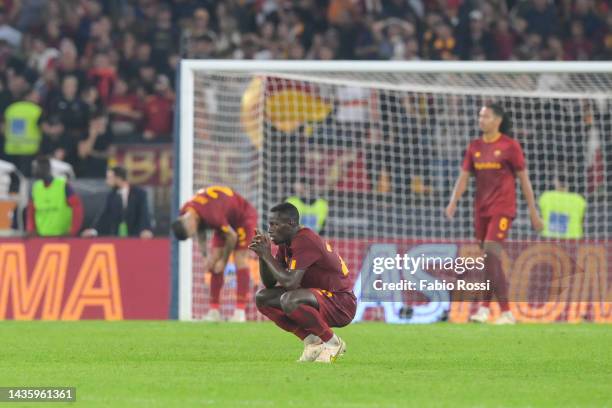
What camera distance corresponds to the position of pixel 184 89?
1697 centimetres

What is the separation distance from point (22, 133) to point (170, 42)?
2.99 m

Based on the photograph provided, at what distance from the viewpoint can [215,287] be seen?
52.4ft

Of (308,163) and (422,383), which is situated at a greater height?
(308,163)

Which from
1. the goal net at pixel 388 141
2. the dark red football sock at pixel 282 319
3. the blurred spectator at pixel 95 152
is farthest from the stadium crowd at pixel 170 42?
the dark red football sock at pixel 282 319

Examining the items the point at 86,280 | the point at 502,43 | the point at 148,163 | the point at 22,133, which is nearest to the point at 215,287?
the point at 86,280

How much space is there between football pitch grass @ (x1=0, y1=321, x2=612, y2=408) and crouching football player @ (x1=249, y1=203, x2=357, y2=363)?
22 cm

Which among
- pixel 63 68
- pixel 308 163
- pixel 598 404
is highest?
pixel 63 68

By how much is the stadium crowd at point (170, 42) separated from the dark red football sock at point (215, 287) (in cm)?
516


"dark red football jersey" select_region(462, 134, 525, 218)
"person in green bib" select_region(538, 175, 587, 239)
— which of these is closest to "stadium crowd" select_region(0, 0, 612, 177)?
"person in green bib" select_region(538, 175, 587, 239)

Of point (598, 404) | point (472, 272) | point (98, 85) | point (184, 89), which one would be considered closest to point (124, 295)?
point (184, 89)

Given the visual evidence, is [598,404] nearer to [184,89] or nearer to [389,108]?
[184,89]

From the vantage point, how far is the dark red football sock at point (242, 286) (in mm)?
16000

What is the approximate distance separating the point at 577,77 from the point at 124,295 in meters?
6.58

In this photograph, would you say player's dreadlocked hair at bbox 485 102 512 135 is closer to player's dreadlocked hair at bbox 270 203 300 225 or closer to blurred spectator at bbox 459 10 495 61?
player's dreadlocked hair at bbox 270 203 300 225
